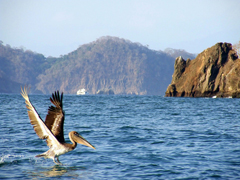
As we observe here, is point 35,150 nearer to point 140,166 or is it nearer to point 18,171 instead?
point 18,171

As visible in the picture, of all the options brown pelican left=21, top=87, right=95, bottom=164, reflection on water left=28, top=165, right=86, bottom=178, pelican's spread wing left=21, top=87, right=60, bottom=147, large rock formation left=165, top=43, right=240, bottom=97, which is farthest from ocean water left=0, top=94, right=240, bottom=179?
large rock formation left=165, top=43, right=240, bottom=97

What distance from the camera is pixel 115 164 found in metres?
9.48

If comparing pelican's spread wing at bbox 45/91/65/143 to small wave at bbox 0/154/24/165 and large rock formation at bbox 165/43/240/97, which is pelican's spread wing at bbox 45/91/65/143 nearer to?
small wave at bbox 0/154/24/165

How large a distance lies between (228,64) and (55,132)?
226 feet

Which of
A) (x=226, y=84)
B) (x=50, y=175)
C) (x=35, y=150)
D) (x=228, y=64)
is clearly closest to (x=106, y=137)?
(x=35, y=150)

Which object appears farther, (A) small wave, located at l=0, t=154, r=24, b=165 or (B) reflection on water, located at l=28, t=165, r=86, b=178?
(A) small wave, located at l=0, t=154, r=24, b=165

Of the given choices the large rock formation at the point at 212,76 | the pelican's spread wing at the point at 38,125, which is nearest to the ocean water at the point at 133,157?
the pelican's spread wing at the point at 38,125

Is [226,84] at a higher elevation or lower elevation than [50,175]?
higher

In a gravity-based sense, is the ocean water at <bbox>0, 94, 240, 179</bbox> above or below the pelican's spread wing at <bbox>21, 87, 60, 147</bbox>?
below

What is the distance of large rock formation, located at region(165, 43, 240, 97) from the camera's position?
67.5 m

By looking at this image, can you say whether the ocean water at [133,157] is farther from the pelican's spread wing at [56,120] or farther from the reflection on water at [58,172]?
the pelican's spread wing at [56,120]

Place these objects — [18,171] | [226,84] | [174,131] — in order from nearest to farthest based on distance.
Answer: [18,171] → [174,131] → [226,84]

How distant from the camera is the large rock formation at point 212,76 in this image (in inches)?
2657

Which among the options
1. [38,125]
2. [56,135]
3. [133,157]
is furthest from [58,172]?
[133,157]
